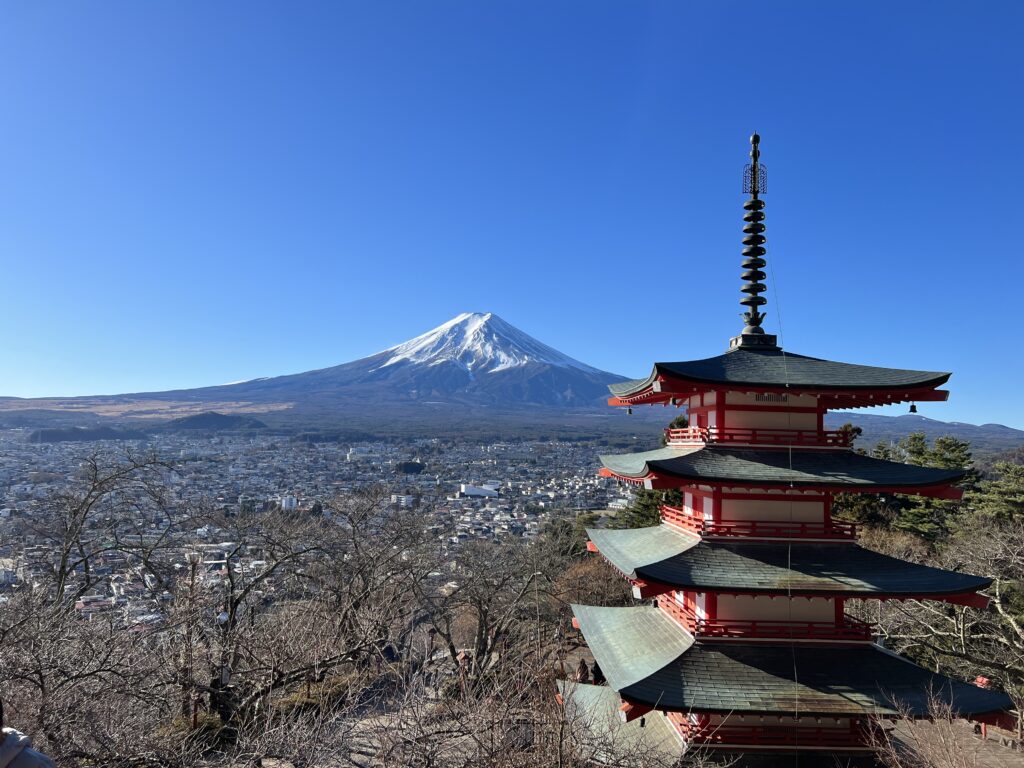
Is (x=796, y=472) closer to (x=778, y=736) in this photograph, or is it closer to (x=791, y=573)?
(x=791, y=573)

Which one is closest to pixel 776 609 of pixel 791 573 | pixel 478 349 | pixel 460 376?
pixel 791 573

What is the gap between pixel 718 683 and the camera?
843 centimetres

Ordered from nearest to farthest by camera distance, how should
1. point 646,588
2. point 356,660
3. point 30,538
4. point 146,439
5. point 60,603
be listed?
point 646,588, point 60,603, point 356,660, point 30,538, point 146,439

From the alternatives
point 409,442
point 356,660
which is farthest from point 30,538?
point 409,442

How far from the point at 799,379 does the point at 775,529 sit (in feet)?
7.28

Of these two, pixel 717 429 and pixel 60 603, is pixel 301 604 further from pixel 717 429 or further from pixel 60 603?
pixel 717 429

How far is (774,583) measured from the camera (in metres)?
8.66

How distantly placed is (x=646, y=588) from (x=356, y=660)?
7.81 metres

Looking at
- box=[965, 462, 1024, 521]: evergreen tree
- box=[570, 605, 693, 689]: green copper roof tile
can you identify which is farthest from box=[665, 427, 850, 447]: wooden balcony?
box=[965, 462, 1024, 521]: evergreen tree

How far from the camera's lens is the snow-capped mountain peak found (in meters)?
153

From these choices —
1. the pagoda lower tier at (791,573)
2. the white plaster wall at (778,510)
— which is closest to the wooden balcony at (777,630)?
the pagoda lower tier at (791,573)

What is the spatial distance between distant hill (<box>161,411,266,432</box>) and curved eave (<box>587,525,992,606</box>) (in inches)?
3528

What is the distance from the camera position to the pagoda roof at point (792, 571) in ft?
28.0

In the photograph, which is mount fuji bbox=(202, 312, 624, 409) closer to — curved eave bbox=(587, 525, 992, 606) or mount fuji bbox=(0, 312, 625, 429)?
mount fuji bbox=(0, 312, 625, 429)
